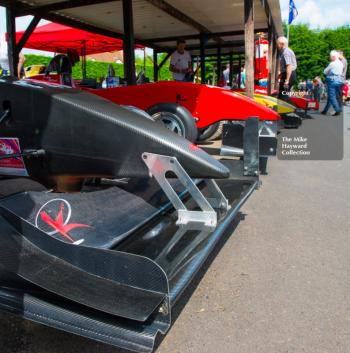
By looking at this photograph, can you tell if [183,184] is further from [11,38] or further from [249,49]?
[11,38]

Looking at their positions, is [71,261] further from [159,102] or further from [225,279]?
[159,102]

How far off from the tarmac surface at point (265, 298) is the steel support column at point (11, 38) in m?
6.53

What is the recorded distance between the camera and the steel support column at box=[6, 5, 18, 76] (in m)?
8.23

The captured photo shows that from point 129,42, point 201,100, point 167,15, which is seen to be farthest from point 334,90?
point 201,100

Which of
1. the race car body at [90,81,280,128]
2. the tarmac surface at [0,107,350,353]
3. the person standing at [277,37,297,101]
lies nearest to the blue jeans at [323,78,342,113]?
the person standing at [277,37,297,101]

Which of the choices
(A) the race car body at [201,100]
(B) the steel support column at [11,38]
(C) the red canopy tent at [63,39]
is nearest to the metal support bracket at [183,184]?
(A) the race car body at [201,100]

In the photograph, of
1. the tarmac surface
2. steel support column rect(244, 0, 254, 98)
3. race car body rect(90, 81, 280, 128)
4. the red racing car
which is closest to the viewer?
the tarmac surface

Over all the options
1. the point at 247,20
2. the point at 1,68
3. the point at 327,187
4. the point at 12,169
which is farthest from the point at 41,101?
the point at 1,68

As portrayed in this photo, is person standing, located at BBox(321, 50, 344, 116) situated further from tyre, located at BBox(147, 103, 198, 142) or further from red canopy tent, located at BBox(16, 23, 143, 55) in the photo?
tyre, located at BBox(147, 103, 198, 142)

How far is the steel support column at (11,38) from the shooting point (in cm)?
823

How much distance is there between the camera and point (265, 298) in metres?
2.27

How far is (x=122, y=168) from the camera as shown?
2.24 meters

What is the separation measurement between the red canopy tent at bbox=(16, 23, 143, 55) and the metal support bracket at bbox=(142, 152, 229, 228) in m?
11.3

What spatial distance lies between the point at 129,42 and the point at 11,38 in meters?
2.58
